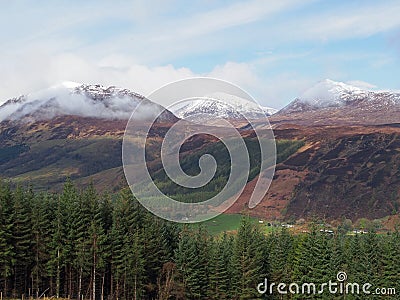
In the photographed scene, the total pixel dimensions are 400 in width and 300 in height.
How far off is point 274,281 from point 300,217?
112 metres

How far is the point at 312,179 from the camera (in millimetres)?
181250

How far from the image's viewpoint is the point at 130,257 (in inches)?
1602

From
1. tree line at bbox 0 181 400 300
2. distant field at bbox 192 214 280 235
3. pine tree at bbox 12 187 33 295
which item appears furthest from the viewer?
distant field at bbox 192 214 280 235

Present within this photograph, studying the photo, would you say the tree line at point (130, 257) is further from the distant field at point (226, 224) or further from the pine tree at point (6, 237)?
the distant field at point (226, 224)

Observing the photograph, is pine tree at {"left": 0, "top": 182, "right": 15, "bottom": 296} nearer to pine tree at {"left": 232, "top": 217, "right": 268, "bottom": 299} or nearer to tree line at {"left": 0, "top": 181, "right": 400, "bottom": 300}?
tree line at {"left": 0, "top": 181, "right": 400, "bottom": 300}

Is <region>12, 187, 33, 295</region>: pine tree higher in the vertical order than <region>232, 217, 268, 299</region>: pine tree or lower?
higher

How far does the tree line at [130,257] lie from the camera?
40125 millimetres

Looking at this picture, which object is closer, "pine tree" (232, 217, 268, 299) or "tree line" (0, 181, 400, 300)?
"tree line" (0, 181, 400, 300)

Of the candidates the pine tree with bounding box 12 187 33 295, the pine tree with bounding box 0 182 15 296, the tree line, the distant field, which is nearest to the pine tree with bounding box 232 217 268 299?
the tree line

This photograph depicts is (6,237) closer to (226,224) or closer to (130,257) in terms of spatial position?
(130,257)

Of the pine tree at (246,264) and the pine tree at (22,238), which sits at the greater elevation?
the pine tree at (22,238)

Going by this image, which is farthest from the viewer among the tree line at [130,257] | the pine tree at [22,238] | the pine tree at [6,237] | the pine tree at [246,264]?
the pine tree at [246,264]

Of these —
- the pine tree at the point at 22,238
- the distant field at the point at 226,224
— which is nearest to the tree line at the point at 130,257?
the pine tree at the point at 22,238

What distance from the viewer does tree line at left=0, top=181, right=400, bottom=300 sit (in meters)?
40.1
